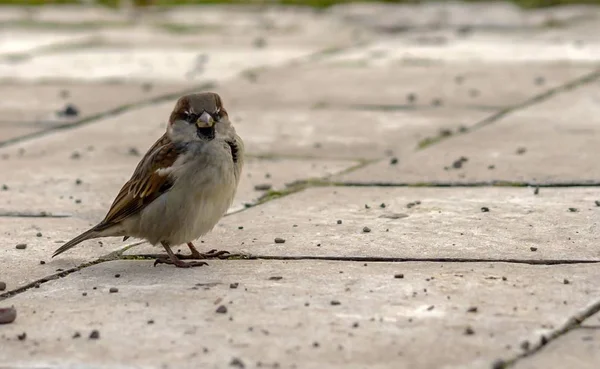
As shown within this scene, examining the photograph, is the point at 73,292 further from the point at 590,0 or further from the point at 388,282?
the point at 590,0

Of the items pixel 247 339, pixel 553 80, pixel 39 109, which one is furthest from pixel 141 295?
pixel 553 80

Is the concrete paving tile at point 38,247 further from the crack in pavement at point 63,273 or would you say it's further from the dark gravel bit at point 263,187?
the dark gravel bit at point 263,187

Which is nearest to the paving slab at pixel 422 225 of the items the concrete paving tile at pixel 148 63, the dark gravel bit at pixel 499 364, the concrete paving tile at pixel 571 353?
the concrete paving tile at pixel 571 353

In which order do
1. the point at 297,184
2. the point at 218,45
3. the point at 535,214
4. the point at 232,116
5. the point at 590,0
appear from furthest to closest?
→ the point at 590,0, the point at 218,45, the point at 232,116, the point at 297,184, the point at 535,214

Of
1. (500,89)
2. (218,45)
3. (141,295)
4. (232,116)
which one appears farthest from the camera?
(218,45)

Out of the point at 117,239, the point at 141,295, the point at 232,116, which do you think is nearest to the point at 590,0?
the point at 232,116

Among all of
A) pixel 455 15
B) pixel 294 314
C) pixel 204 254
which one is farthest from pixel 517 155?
pixel 455 15

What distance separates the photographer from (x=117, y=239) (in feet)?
20.0

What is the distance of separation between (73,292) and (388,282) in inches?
46.6

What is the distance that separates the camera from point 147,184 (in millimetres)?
5406

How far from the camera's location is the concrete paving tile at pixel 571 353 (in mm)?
3933

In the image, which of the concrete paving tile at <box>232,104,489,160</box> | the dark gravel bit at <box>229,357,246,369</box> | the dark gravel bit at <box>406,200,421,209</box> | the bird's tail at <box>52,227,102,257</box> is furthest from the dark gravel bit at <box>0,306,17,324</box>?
the concrete paving tile at <box>232,104,489,160</box>

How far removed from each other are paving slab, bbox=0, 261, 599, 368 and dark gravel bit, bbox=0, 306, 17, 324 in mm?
31

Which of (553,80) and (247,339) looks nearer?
(247,339)
